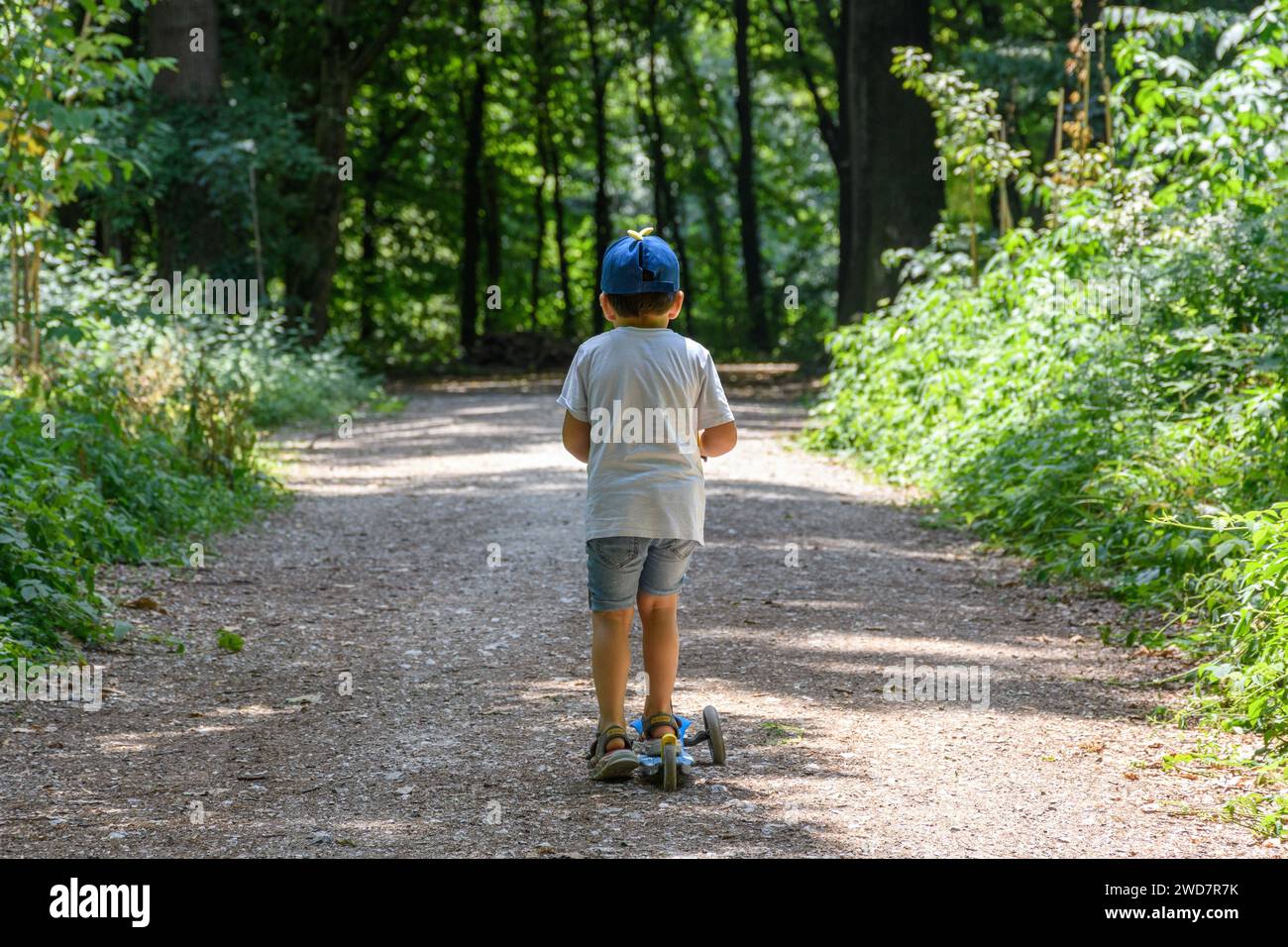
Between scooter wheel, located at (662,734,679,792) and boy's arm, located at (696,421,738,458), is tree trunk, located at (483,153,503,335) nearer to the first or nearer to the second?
boy's arm, located at (696,421,738,458)

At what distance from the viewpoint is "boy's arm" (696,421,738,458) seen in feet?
15.7

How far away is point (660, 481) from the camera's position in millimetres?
4641

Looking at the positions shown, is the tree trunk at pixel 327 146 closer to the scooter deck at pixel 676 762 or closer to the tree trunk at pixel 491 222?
the tree trunk at pixel 491 222

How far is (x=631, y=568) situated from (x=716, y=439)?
516 millimetres

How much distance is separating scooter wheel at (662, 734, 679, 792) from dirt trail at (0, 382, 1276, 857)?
0.07 metres

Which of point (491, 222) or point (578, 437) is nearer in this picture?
point (578, 437)

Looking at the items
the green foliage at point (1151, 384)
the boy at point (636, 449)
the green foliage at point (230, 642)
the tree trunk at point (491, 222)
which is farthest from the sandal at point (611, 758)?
the tree trunk at point (491, 222)

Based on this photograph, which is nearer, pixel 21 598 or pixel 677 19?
pixel 21 598

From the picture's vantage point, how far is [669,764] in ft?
15.3

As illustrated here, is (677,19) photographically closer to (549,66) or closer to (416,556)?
(549,66)

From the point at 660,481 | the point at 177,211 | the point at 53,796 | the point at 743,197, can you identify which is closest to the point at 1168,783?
the point at 660,481

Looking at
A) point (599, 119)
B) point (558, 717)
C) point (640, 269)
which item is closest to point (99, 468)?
point (558, 717)

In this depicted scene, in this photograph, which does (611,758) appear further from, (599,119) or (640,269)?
(599,119)
